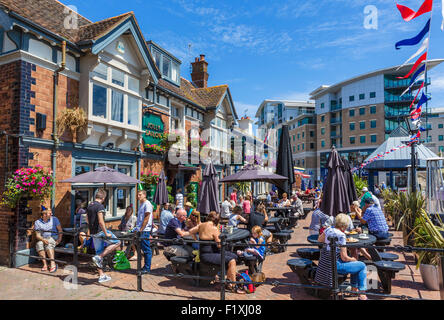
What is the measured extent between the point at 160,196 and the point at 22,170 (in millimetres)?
4851

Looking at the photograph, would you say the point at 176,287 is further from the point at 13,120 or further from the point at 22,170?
the point at 13,120

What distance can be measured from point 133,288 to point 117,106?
694 centimetres

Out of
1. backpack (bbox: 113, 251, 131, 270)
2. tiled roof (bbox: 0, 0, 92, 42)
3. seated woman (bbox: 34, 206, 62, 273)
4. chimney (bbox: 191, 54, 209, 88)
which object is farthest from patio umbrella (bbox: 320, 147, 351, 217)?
chimney (bbox: 191, 54, 209, 88)

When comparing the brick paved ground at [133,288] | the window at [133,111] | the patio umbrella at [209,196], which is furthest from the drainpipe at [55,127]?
the patio umbrella at [209,196]

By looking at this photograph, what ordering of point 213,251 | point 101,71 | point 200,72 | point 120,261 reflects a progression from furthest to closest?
point 200,72
point 101,71
point 120,261
point 213,251

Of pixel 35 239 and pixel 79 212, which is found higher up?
pixel 79 212

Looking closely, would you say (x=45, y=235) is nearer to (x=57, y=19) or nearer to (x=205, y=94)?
(x=57, y=19)

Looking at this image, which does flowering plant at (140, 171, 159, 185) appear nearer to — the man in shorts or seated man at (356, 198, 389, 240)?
the man in shorts

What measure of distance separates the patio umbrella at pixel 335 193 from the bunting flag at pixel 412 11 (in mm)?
3462

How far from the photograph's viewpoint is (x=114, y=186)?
10.9 meters

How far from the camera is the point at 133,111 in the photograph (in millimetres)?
11562

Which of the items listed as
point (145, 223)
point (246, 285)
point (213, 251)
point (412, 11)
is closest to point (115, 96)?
point (145, 223)
